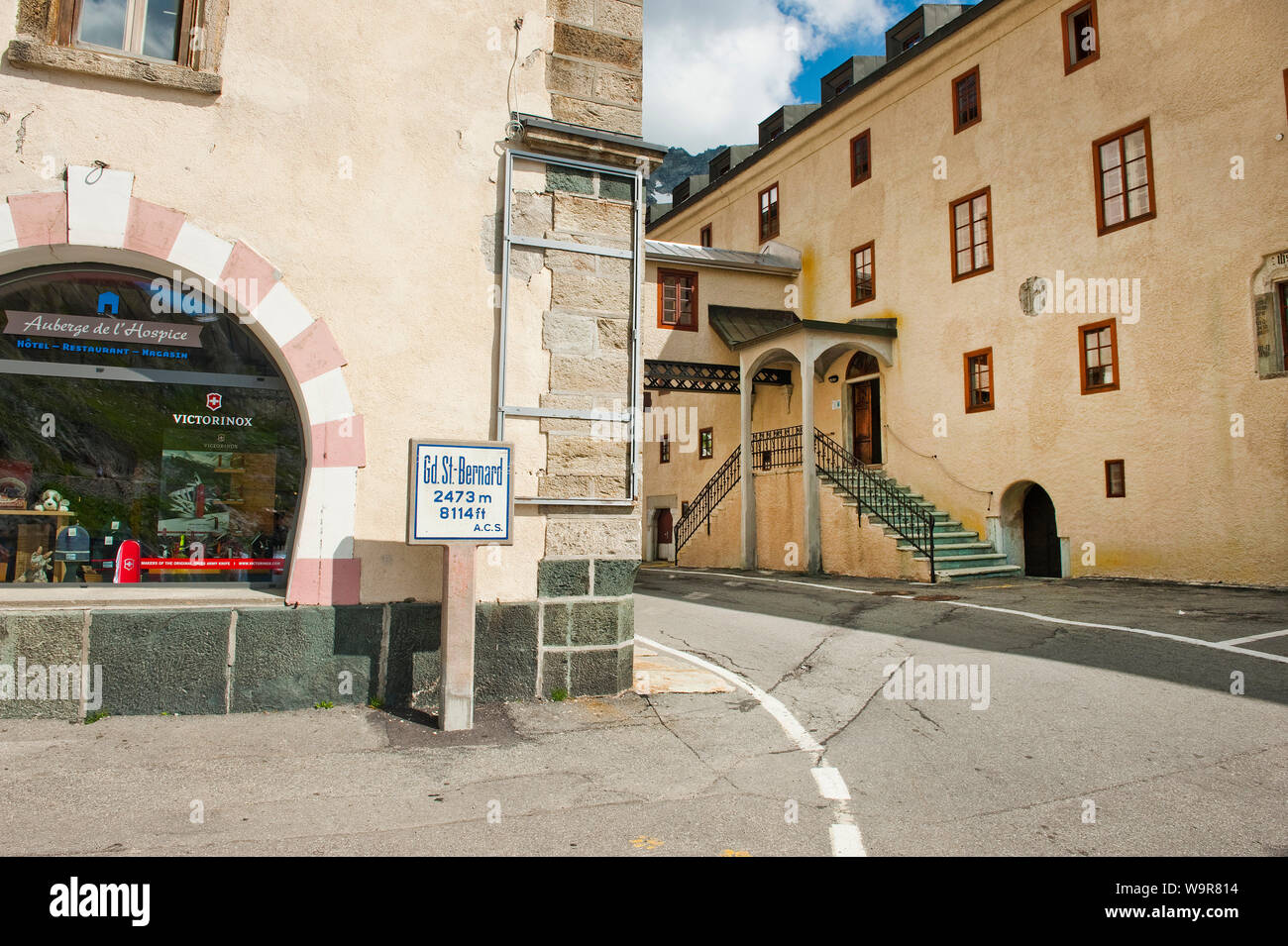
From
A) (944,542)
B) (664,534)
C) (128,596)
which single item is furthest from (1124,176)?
(664,534)

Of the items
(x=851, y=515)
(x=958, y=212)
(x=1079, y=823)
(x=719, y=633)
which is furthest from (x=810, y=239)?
(x=1079, y=823)

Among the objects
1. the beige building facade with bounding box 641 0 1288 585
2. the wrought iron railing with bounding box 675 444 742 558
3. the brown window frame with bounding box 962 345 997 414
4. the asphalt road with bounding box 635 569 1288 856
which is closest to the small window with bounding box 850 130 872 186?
the beige building facade with bounding box 641 0 1288 585

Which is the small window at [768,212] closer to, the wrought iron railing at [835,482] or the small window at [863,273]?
the small window at [863,273]

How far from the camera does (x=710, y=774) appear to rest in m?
4.68

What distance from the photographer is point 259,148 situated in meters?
5.81

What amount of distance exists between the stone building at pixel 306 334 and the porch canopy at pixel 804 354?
41.8 ft

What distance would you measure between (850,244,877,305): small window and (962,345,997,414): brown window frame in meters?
3.49

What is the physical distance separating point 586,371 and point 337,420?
6.01 ft

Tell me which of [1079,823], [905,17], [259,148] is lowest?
[1079,823]

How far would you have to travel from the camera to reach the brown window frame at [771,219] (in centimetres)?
2388

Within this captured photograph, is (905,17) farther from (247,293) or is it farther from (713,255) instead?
(247,293)

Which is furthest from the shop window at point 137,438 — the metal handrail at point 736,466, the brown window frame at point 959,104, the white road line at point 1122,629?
the brown window frame at point 959,104

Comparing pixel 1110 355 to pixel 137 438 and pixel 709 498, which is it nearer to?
pixel 709 498

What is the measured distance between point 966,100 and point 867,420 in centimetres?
734
